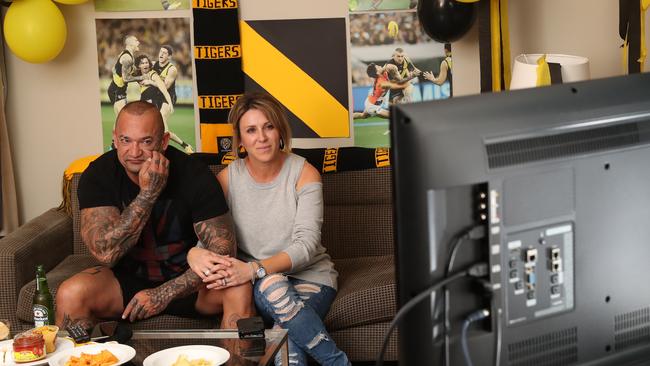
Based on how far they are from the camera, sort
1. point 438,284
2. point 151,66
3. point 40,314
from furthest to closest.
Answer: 1. point 151,66
2. point 40,314
3. point 438,284

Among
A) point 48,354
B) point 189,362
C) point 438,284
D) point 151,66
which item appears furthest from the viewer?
point 151,66

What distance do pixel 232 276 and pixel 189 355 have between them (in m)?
0.78

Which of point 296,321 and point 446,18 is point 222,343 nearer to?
point 296,321

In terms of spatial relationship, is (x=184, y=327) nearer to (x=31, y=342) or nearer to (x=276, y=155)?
(x=276, y=155)

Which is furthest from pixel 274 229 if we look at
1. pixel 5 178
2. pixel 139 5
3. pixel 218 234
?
pixel 5 178

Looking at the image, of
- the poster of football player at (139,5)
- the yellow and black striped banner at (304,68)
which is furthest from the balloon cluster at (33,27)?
the yellow and black striped banner at (304,68)

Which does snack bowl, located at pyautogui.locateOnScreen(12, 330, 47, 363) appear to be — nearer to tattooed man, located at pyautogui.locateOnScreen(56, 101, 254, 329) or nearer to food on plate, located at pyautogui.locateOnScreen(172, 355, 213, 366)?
food on plate, located at pyautogui.locateOnScreen(172, 355, 213, 366)

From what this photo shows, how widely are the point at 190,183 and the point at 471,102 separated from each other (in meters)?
2.20

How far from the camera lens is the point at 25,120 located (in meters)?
4.39

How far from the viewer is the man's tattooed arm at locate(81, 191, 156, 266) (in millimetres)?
3236

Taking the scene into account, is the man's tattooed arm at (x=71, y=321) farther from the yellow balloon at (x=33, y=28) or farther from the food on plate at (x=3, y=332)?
the yellow balloon at (x=33, y=28)

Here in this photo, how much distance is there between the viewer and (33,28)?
3.89m

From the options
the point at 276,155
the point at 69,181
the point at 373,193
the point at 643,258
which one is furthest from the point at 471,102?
the point at 69,181

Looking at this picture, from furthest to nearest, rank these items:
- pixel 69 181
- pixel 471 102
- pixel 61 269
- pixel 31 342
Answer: pixel 69 181
pixel 61 269
pixel 31 342
pixel 471 102
